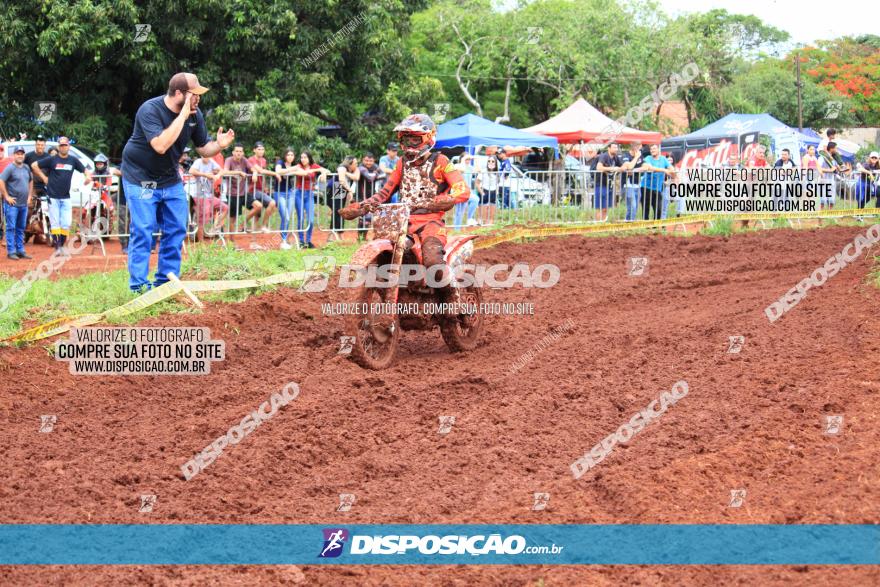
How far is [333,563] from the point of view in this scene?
492cm

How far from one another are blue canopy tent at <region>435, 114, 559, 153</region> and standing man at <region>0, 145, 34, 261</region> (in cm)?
1411

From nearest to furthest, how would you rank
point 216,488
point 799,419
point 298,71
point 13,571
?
1. point 13,571
2. point 216,488
3. point 799,419
4. point 298,71

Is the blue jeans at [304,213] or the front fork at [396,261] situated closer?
the front fork at [396,261]

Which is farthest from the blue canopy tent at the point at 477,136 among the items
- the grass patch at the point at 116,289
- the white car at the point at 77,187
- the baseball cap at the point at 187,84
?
the baseball cap at the point at 187,84

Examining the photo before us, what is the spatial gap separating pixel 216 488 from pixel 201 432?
1.19 m

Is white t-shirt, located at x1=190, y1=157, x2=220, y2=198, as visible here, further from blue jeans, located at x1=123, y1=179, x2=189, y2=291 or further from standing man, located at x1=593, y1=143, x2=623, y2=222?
standing man, located at x1=593, y1=143, x2=623, y2=222

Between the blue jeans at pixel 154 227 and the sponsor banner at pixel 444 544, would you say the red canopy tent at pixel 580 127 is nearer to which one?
the blue jeans at pixel 154 227

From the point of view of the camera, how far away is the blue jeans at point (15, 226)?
16203 mm

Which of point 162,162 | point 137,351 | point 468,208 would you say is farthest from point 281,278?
point 468,208

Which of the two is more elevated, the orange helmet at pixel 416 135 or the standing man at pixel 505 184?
the orange helmet at pixel 416 135

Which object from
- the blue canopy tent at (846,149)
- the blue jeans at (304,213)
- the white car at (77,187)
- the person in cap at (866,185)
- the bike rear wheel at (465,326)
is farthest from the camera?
the blue canopy tent at (846,149)

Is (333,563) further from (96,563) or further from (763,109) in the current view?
(763,109)

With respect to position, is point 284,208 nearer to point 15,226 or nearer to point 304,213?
point 304,213

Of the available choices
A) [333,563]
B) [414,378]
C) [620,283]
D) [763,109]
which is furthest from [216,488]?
[763,109]
